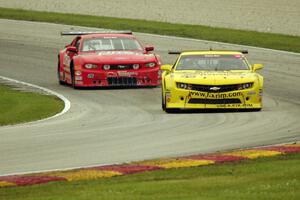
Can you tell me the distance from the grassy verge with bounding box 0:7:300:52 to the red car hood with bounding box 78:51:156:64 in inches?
296

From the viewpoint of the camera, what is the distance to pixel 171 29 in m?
38.7

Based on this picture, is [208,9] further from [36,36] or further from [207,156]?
[207,156]

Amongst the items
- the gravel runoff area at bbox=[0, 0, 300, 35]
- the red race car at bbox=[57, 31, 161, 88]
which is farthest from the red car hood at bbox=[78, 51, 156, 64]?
the gravel runoff area at bbox=[0, 0, 300, 35]

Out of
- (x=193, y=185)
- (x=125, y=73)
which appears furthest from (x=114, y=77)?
(x=193, y=185)

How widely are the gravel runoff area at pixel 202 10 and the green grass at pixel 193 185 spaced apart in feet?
75.0

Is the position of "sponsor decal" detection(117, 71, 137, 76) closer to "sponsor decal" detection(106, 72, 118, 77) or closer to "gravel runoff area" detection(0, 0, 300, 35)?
"sponsor decal" detection(106, 72, 118, 77)

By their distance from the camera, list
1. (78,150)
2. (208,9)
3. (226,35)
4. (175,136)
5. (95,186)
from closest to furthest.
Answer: (95,186), (78,150), (175,136), (226,35), (208,9)

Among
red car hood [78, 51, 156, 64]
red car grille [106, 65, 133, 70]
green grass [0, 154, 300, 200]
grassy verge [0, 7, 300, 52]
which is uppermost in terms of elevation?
green grass [0, 154, 300, 200]

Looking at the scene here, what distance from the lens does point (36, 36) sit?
38.4m

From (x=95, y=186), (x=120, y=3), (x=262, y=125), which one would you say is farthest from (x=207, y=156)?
(x=120, y=3)

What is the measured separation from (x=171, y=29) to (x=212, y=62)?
52.2ft

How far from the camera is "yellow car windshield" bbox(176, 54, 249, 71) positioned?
74.5ft

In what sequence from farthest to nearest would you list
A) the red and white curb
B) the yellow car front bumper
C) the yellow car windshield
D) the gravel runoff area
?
the gravel runoff area < the yellow car windshield < the yellow car front bumper < the red and white curb

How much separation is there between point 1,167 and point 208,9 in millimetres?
25627
